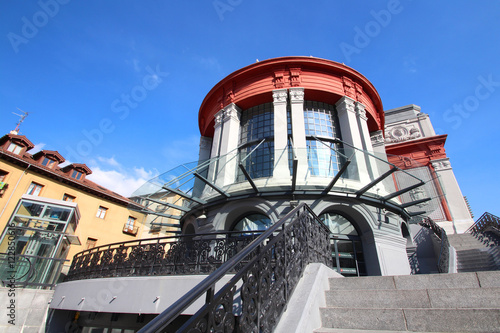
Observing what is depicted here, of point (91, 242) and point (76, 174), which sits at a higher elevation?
point (76, 174)

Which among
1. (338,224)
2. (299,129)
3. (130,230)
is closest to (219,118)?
(299,129)

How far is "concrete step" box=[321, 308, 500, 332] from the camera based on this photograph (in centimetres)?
238

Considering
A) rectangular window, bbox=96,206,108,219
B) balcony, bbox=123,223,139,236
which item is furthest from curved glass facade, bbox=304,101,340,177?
balcony, bbox=123,223,139,236

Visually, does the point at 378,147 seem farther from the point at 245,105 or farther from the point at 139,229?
the point at 139,229

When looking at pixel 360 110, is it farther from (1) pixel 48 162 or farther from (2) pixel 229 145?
(1) pixel 48 162

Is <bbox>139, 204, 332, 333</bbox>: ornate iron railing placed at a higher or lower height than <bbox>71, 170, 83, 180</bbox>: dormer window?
lower

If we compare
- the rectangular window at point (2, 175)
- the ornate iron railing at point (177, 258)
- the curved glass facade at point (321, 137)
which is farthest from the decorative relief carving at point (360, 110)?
the rectangular window at point (2, 175)

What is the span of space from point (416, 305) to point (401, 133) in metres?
26.3

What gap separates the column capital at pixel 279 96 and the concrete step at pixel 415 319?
939 cm

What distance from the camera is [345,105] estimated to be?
37.3 ft

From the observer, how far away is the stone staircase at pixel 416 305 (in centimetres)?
245

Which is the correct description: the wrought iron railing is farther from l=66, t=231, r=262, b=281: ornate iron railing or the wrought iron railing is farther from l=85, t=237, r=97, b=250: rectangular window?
l=85, t=237, r=97, b=250: rectangular window

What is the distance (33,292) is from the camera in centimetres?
1011

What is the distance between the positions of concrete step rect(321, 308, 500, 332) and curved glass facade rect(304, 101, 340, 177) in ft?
22.7
